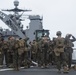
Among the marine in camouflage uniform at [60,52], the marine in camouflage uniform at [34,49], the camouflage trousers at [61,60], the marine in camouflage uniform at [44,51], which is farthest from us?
the marine in camouflage uniform at [34,49]

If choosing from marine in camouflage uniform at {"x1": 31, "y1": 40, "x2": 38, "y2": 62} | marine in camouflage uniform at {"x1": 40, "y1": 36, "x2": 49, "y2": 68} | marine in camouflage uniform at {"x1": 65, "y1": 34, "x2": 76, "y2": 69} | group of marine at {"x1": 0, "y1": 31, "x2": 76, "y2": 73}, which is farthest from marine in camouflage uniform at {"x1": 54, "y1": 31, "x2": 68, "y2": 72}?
marine in camouflage uniform at {"x1": 31, "y1": 40, "x2": 38, "y2": 62}

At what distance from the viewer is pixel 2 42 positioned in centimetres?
2328

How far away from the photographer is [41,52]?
23406 mm

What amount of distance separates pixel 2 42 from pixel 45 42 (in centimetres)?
268

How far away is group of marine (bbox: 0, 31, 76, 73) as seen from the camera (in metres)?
18.1

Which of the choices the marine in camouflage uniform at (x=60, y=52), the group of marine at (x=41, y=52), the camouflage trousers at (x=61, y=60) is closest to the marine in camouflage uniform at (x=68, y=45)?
the group of marine at (x=41, y=52)

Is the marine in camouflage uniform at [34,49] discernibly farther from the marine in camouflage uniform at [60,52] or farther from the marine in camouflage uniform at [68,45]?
the marine in camouflage uniform at [60,52]

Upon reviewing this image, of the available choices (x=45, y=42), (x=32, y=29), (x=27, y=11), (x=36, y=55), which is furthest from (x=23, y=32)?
(x=45, y=42)

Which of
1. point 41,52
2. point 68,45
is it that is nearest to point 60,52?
point 68,45

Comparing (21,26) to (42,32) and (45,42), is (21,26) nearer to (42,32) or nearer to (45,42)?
(42,32)

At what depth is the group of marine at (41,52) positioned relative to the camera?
18141 millimetres

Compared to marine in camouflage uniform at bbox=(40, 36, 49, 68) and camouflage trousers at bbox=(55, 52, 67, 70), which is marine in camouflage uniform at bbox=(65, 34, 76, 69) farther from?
marine in camouflage uniform at bbox=(40, 36, 49, 68)

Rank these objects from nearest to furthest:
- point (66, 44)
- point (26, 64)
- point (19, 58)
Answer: point (66, 44), point (19, 58), point (26, 64)

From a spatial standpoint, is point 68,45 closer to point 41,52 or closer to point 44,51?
point 44,51
